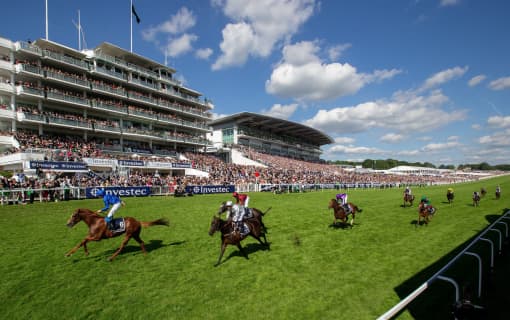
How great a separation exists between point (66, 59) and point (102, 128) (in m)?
9.81

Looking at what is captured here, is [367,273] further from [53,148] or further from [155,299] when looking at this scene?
[53,148]

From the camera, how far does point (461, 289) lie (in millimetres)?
5527

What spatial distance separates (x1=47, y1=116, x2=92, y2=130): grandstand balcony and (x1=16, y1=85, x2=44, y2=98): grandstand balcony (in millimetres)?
2936

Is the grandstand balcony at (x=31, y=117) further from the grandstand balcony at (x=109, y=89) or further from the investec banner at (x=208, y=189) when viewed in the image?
the investec banner at (x=208, y=189)

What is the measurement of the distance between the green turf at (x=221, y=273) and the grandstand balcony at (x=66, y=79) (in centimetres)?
2979

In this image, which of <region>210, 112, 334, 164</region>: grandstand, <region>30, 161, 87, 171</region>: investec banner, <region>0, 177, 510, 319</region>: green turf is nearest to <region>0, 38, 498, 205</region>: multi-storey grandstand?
<region>30, 161, 87, 171</region>: investec banner

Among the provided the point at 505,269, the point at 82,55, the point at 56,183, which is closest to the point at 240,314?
the point at 505,269

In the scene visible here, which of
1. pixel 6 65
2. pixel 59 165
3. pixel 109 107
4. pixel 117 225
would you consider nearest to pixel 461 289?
pixel 117 225

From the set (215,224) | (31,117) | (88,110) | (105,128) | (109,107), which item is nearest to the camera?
(215,224)

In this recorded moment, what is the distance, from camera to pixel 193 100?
5331cm

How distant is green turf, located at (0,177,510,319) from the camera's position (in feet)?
16.4

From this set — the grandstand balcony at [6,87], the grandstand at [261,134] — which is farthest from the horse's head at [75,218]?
the grandstand at [261,134]

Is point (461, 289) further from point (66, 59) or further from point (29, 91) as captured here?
point (66, 59)

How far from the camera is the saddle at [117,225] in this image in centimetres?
769
